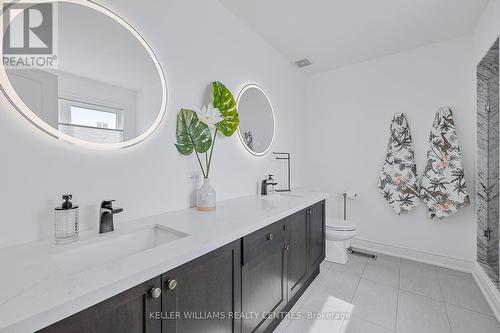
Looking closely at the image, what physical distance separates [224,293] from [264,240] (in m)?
0.38

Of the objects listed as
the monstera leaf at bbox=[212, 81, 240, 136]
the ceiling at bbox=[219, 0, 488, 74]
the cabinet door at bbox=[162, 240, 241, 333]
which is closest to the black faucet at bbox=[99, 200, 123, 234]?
the cabinet door at bbox=[162, 240, 241, 333]

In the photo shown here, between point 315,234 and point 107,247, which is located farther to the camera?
point 315,234

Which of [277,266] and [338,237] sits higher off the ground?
[277,266]

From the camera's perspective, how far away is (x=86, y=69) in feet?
3.64

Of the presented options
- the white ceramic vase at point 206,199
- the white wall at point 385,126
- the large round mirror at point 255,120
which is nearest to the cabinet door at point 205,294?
the white ceramic vase at point 206,199

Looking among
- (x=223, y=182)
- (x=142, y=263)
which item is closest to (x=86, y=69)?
(x=142, y=263)

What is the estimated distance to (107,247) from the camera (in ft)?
3.25

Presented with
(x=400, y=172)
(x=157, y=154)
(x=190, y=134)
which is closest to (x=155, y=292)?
(x=157, y=154)

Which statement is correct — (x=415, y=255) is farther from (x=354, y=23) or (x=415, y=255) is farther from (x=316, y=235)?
(x=354, y=23)

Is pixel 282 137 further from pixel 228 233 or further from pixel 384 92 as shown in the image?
pixel 228 233

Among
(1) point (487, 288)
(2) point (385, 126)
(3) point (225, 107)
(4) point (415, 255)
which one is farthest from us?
(2) point (385, 126)

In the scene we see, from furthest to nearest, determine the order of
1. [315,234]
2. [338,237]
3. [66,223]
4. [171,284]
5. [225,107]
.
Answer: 1. [338,237]
2. [315,234]
3. [225,107]
4. [66,223]
5. [171,284]

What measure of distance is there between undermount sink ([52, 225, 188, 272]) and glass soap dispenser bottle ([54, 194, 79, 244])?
0.05 metres

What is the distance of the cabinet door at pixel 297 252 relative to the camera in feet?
5.39
